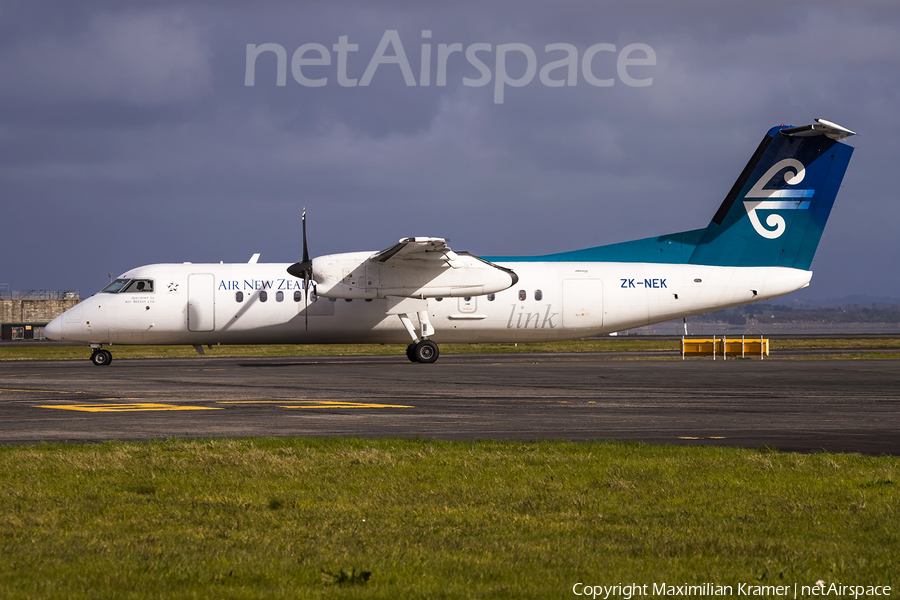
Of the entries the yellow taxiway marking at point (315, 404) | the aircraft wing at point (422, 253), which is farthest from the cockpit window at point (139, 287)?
the yellow taxiway marking at point (315, 404)

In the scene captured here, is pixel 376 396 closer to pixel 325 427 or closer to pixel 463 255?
pixel 325 427

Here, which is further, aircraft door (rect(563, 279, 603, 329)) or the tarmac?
aircraft door (rect(563, 279, 603, 329))

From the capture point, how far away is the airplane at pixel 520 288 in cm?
3186

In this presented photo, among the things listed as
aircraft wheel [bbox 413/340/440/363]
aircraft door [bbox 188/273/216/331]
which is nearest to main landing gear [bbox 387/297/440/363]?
aircraft wheel [bbox 413/340/440/363]

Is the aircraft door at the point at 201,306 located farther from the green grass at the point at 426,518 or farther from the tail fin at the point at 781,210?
the green grass at the point at 426,518

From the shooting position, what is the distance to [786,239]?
33.0 m

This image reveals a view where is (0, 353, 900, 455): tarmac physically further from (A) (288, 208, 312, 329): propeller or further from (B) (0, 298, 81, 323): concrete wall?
(B) (0, 298, 81, 323): concrete wall

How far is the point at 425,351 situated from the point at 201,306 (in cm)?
815

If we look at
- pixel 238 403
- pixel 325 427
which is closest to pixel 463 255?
pixel 238 403

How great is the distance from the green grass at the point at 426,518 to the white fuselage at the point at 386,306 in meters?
20.2

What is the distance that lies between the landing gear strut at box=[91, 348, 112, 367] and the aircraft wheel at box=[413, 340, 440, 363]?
11423 mm

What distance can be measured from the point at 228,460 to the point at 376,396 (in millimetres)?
9307

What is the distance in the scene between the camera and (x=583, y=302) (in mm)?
32781

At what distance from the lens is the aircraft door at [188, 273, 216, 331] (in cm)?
3183
